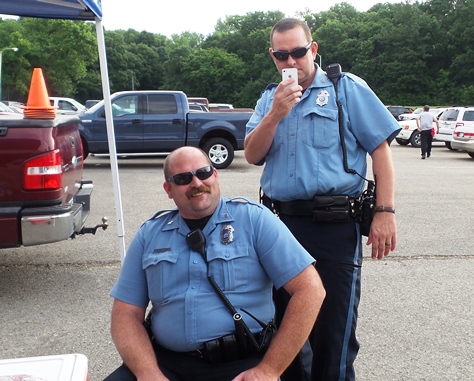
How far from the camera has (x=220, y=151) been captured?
14.2m

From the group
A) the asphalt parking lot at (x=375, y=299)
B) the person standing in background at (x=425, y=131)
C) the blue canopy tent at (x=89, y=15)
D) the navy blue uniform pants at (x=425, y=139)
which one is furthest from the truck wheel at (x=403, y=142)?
the blue canopy tent at (x=89, y=15)

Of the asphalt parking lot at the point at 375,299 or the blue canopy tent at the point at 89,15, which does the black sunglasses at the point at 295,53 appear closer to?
the asphalt parking lot at the point at 375,299

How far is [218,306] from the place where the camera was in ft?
7.53

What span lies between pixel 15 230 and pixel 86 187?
1471mm

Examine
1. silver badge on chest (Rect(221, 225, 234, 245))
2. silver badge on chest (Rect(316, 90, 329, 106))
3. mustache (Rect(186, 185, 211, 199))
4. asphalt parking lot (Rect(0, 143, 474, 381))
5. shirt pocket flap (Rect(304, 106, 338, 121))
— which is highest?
silver badge on chest (Rect(316, 90, 329, 106))

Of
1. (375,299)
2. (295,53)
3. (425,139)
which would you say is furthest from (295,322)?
(425,139)

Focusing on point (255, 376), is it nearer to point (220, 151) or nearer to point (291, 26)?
point (291, 26)

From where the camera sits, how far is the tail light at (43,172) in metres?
4.66

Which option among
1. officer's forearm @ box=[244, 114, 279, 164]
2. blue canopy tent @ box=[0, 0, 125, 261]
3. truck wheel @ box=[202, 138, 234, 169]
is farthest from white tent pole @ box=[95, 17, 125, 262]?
truck wheel @ box=[202, 138, 234, 169]

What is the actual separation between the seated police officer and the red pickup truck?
243cm

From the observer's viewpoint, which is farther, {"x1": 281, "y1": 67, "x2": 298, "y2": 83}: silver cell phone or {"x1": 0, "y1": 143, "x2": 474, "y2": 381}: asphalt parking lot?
{"x1": 0, "y1": 143, "x2": 474, "y2": 381}: asphalt parking lot

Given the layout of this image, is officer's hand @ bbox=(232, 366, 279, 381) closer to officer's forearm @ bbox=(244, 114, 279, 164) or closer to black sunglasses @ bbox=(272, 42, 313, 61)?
officer's forearm @ bbox=(244, 114, 279, 164)

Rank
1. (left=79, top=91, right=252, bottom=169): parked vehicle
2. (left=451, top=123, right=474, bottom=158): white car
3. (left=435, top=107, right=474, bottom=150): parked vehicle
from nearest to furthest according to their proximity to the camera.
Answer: (left=79, top=91, right=252, bottom=169): parked vehicle
(left=451, top=123, right=474, bottom=158): white car
(left=435, top=107, right=474, bottom=150): parked vehicle

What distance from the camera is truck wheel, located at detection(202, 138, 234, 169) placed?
14.1 metres
